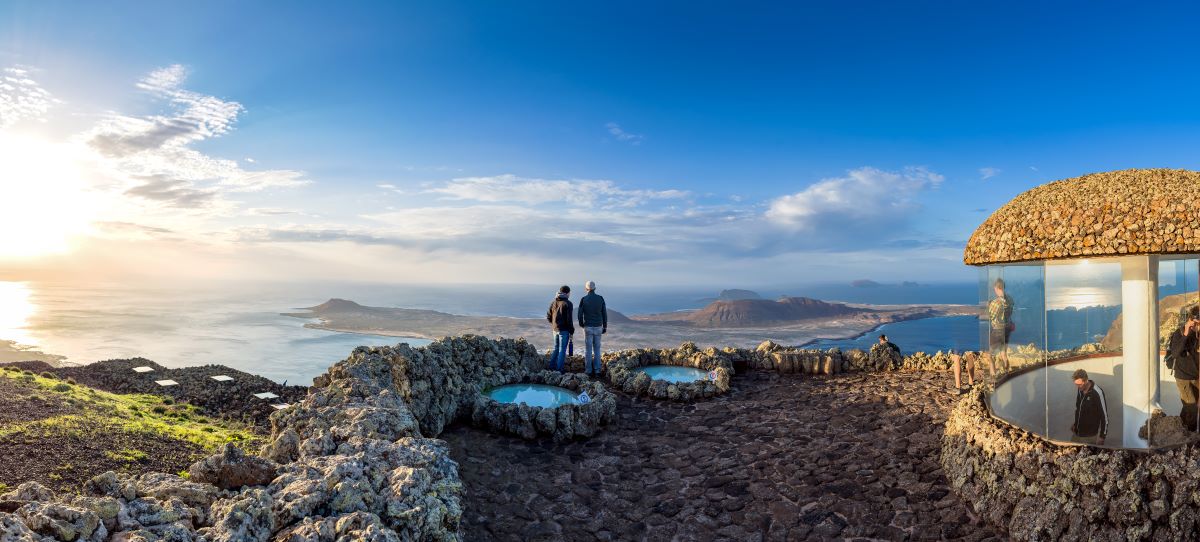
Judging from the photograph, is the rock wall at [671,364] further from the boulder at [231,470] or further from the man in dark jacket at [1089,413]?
the boulder at [231,470]

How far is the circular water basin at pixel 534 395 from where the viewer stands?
14.5 meters

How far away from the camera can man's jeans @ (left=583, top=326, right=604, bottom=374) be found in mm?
18578

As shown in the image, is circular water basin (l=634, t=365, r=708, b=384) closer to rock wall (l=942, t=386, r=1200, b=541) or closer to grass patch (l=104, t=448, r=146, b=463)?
rock wall (l=942, t=386, r=1200, b=541)

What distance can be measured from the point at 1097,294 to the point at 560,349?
13.2 meters

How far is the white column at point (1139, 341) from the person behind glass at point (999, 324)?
70.5 inches

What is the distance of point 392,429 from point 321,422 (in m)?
1.15

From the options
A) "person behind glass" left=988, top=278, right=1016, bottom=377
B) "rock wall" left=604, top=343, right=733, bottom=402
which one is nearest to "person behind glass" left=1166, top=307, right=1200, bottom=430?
"person behind glass" left=988, top=278, right=1016, bottom=377

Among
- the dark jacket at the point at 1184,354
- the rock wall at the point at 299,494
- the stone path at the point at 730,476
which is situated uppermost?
the dark jacket at the point at 1184,354

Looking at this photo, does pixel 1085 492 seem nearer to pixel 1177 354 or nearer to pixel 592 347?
pixel 1177 354

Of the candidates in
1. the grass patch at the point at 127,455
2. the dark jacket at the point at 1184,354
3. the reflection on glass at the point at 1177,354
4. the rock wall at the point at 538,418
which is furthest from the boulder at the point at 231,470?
the dark jacket at the point at 1184,354

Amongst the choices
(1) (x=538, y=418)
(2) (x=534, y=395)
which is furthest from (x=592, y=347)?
(1) (x=538, y=418)

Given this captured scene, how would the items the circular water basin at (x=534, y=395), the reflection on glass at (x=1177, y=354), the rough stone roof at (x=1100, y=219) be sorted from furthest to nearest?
the circular water basin at (x=534, y=395)
the reflection on glass at (x=1177, y=354)
the rough stone roof at (x=1100, y=219)

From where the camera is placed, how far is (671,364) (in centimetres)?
2002

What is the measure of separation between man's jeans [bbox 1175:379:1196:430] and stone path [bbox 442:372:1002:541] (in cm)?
333
